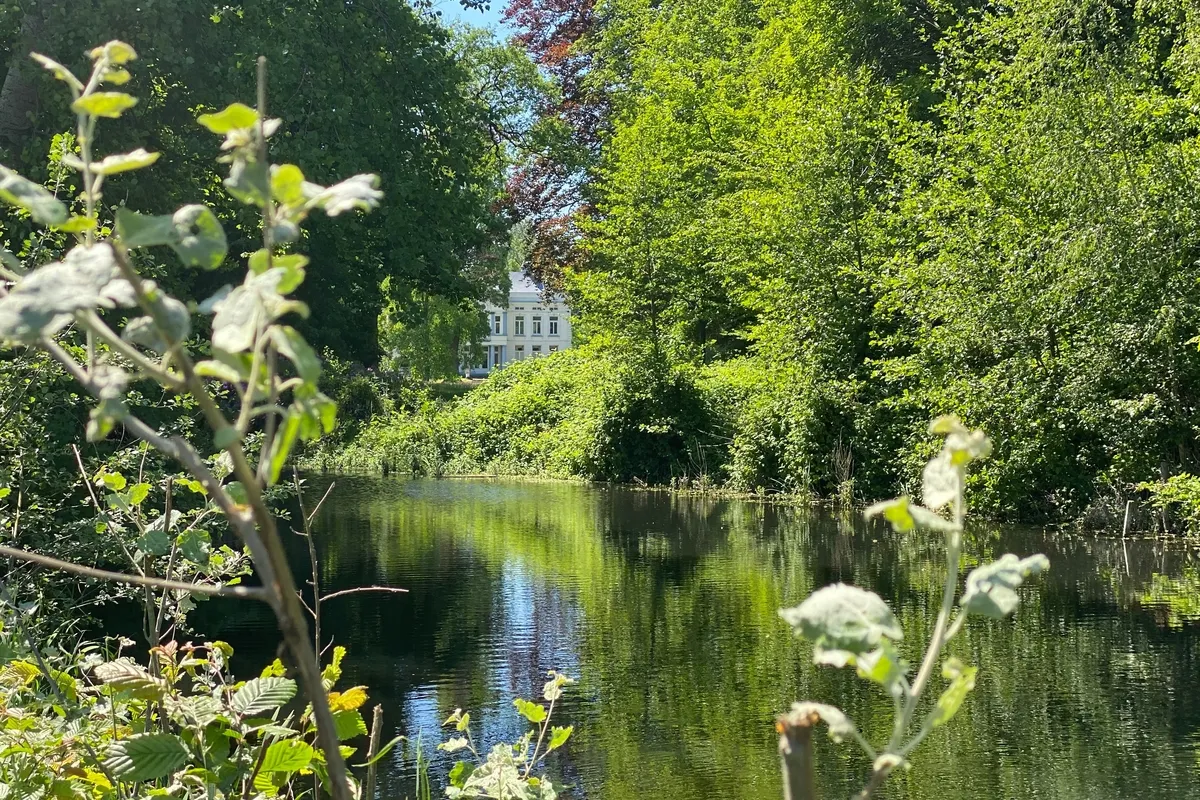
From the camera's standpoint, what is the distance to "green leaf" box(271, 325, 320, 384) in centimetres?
79

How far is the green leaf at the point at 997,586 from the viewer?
3.14 ft

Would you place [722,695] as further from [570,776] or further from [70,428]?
[70,428]

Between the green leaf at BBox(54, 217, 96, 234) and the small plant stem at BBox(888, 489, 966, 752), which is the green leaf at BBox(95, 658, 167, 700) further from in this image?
the small plant stem at BBox(888, 489, 966, 752)

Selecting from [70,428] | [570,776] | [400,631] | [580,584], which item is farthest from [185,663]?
[580,584]

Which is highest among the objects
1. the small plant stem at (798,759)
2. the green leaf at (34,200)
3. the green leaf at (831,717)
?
the green leaf at (34,200)

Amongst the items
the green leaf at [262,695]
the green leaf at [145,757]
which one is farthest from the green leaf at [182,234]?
the green leaf at [262,695]

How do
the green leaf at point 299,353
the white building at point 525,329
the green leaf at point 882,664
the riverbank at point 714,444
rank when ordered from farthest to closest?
the white building at point 525,329 < the riverbank at point 714,444 < the green leaf at point 882,664 < the green leaf at point 299,353

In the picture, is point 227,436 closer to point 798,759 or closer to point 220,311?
point 220,311

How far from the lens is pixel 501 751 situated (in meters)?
2.62

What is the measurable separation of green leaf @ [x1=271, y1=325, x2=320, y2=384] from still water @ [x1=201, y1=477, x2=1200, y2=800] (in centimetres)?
417

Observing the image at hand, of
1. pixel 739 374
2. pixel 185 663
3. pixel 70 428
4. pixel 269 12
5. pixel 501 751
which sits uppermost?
pixel 269 12

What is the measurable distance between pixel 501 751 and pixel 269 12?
33.1 ft

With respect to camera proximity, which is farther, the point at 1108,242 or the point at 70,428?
the point at 1108,242

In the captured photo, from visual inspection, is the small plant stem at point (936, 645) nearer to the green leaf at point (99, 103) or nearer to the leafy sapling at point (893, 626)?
the leafy sapling at point (893, 626)
